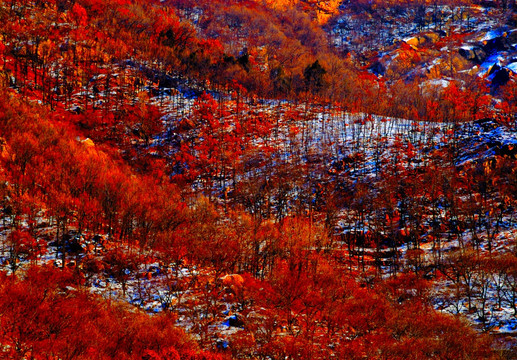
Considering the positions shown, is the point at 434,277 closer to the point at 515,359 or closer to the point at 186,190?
the point at 515,359

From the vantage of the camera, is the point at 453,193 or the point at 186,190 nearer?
the point at 453,193

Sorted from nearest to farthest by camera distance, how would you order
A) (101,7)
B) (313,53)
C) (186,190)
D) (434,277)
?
(434,277), (186,190), (101,7), (313,53)

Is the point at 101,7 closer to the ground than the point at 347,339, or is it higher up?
higher up

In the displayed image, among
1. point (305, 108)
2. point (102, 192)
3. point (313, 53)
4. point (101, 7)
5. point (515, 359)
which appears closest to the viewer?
point (515, 359)

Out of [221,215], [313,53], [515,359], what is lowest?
[221,215]

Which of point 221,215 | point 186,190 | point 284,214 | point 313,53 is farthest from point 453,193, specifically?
point 313,53

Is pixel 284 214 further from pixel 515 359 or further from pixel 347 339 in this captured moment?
pixel 515 359
